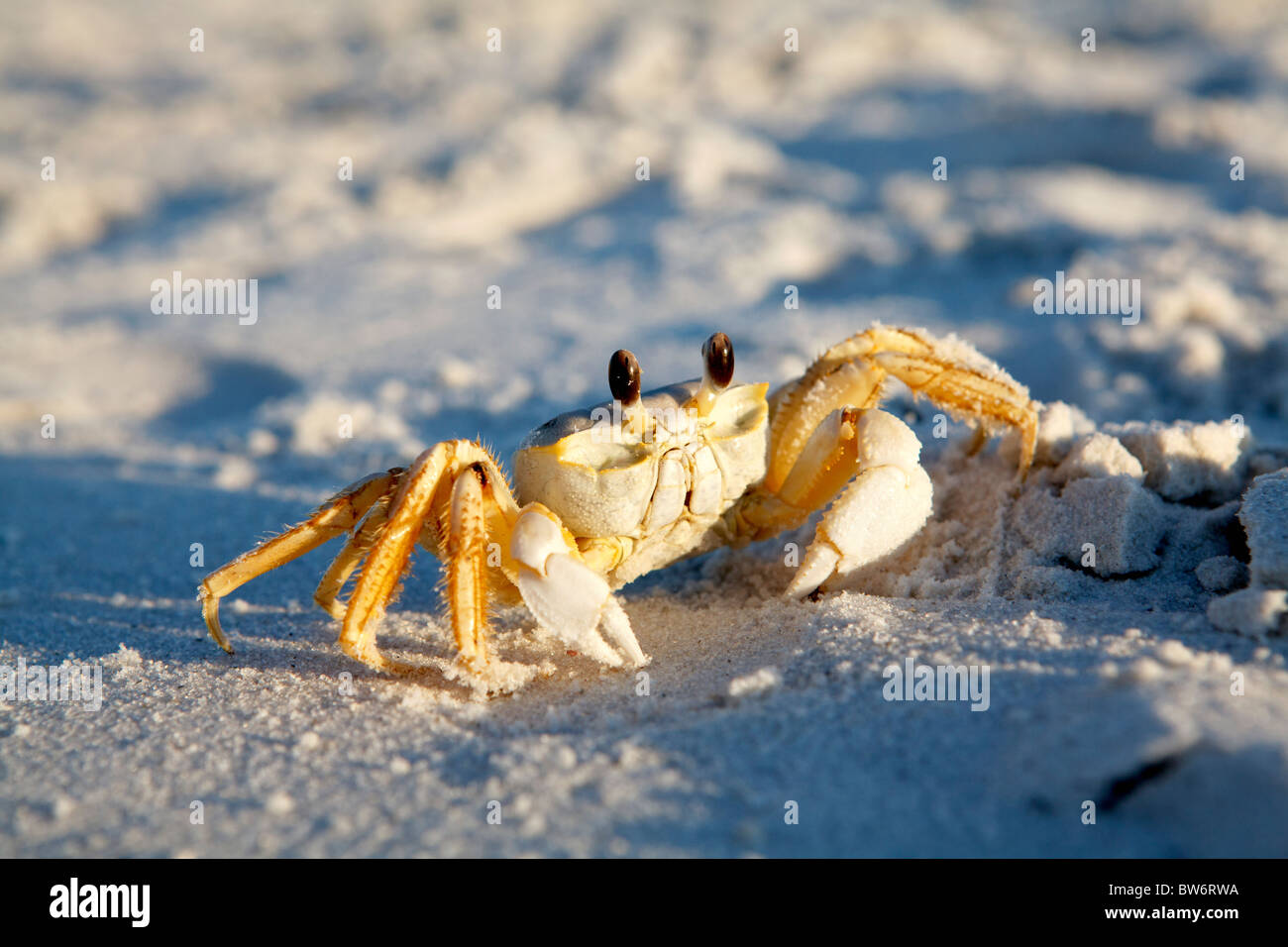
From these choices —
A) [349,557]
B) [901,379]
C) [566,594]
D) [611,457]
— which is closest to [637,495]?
[611,457]

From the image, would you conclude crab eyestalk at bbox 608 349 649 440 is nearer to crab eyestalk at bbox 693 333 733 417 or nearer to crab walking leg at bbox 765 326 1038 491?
crab eyestalk at bbox 693 333 733 417

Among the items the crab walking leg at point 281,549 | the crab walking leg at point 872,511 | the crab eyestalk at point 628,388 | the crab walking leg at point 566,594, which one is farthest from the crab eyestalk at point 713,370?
→ the crab walking leg at point 281,549

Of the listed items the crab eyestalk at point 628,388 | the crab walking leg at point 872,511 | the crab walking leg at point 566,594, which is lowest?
the crab walking leg at point 566,594

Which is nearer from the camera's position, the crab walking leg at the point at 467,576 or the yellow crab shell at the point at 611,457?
the crab walking leg at the point at 467,576

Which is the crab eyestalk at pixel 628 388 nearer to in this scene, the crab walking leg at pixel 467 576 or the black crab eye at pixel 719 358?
the black crab eye at pixel 719 358

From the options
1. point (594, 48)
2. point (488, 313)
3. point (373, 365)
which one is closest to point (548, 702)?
point (373, 365)
